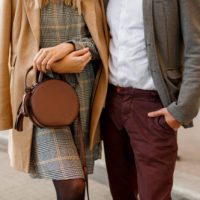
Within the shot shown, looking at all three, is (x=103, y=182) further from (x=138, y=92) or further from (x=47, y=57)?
(x=47, y=57)

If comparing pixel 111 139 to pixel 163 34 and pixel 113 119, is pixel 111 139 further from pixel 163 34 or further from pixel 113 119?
pixel 163 34

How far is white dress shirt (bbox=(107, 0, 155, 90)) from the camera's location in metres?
1.37

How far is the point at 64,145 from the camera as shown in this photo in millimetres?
1396

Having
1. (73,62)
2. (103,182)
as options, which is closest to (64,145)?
(73,62)

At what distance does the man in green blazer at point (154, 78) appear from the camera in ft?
4.29

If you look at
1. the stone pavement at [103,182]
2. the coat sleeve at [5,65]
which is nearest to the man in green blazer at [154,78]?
the coat sleeve at [5,65]

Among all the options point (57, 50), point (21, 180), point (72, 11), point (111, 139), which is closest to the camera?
point (57, 50)

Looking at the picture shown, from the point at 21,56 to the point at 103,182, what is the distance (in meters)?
1.55

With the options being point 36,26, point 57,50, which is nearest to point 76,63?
point 57,50

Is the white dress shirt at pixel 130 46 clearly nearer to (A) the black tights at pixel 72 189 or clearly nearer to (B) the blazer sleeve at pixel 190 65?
(B) the blazer sleeve at pixel 190 65

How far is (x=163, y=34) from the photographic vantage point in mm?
1330

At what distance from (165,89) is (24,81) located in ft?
1.63

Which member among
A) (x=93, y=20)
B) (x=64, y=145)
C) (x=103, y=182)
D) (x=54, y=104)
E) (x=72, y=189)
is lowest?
(x=103, y=182)

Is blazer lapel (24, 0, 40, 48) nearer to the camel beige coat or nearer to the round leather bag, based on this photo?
the camel beige coat
